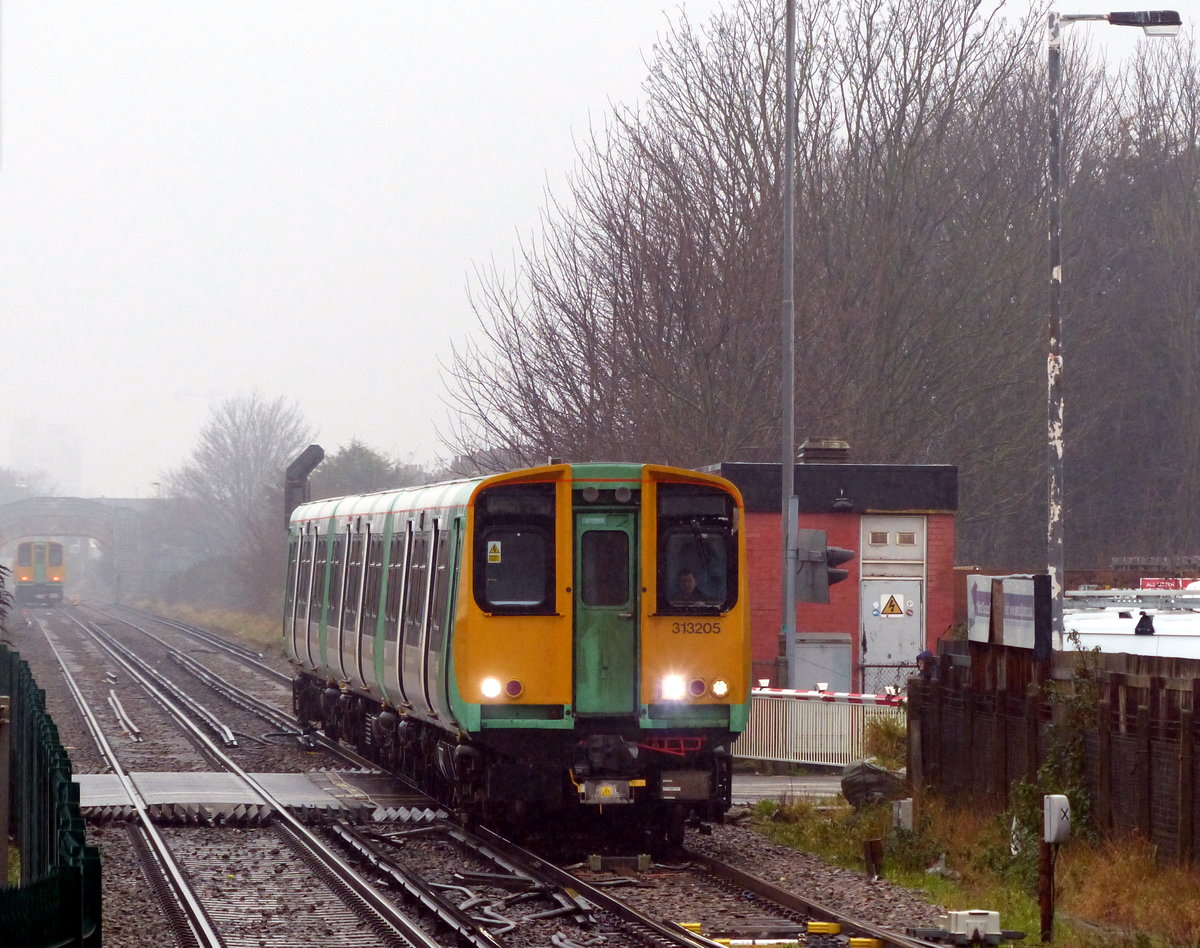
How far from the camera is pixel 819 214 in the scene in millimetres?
37562

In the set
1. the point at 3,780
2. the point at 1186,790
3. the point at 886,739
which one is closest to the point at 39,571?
the point at 886,739

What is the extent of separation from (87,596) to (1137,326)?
98.8 meters

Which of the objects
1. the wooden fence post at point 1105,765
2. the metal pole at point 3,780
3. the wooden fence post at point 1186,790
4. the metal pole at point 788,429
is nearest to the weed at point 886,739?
the metal pole at point 788,429

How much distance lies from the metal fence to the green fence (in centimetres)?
813

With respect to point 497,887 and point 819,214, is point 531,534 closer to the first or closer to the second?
point 497,887

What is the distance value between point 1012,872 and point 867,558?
14.7 meters

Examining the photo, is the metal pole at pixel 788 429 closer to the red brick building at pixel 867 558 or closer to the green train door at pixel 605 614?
the red brick building at pixel 867 558

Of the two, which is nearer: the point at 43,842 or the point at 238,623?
the point at 43,842

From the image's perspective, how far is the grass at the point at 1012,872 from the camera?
10.9 m

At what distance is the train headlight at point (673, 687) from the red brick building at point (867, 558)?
12.4 meters

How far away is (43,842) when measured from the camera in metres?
10.3

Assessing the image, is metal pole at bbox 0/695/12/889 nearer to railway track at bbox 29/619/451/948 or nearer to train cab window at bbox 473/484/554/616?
railway track at bbox 29/619/451/948

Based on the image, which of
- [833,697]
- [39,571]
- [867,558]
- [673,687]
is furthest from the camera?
[39,571]

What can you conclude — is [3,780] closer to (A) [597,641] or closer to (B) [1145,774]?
(A) [597,641]
